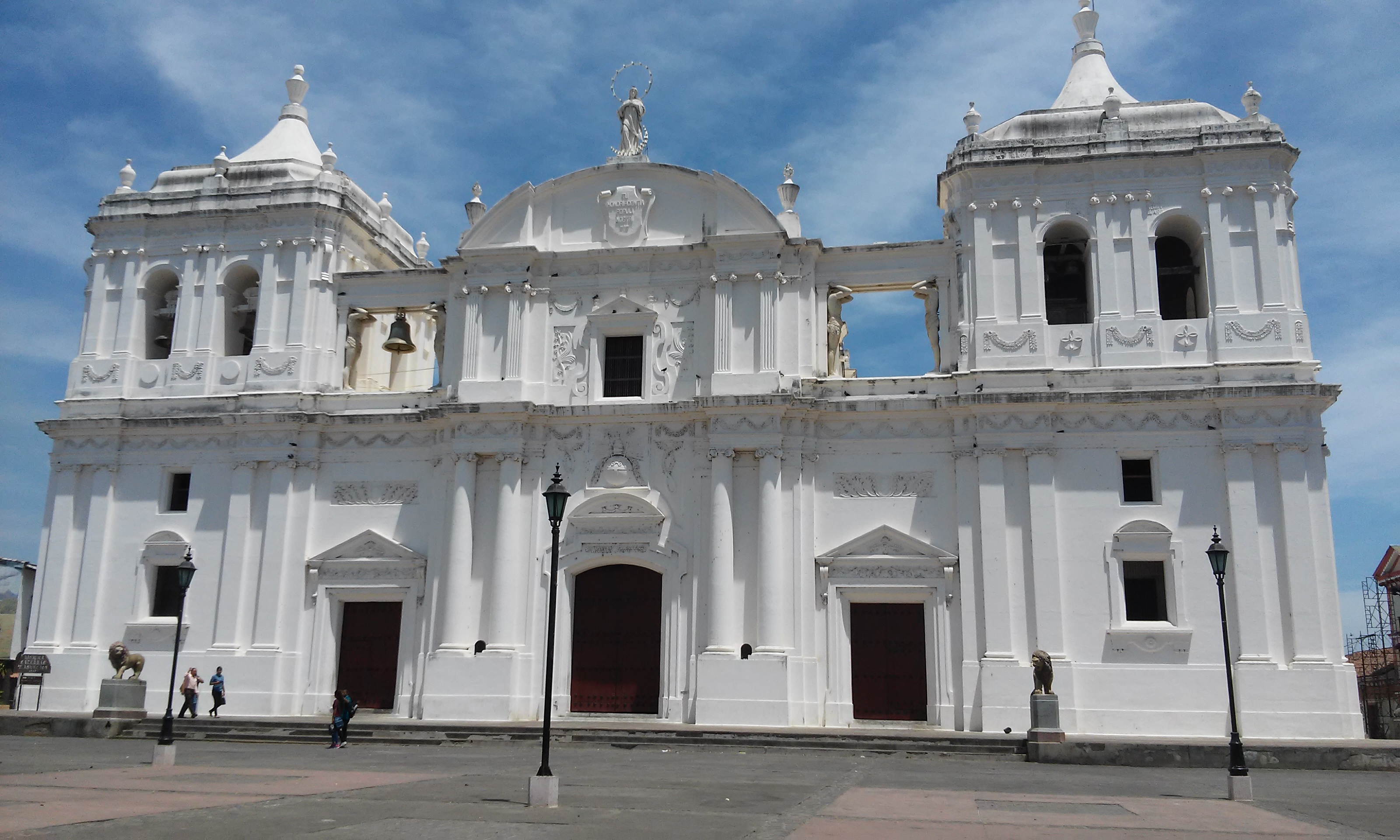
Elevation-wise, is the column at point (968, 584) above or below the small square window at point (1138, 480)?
below

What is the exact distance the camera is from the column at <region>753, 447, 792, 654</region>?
966 inches

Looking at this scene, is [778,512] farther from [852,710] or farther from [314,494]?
[314,494]

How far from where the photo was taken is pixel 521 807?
1262cm

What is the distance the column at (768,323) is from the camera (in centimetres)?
2625

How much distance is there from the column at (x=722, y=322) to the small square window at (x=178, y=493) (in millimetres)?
13887

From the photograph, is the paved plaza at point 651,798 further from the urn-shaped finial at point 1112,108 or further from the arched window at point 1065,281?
the urn-shaped finial at point 1112,108

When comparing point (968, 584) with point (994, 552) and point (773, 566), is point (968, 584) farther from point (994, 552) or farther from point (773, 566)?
point (773, 566)

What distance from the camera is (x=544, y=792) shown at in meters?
12.7

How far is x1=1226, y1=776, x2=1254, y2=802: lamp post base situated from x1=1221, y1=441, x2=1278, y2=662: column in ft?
29.6

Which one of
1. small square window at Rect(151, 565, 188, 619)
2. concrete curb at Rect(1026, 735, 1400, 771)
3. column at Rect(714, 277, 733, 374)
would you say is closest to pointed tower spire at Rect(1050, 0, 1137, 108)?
column at Rect(714, 277, 733, 374)

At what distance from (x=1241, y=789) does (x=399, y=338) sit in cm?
2139

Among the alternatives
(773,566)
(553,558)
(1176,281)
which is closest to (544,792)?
(553,558)

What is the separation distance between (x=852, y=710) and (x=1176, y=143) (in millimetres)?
14872

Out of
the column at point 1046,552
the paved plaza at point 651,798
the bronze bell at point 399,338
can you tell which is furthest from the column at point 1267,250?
the bronze bell at point 399,338
